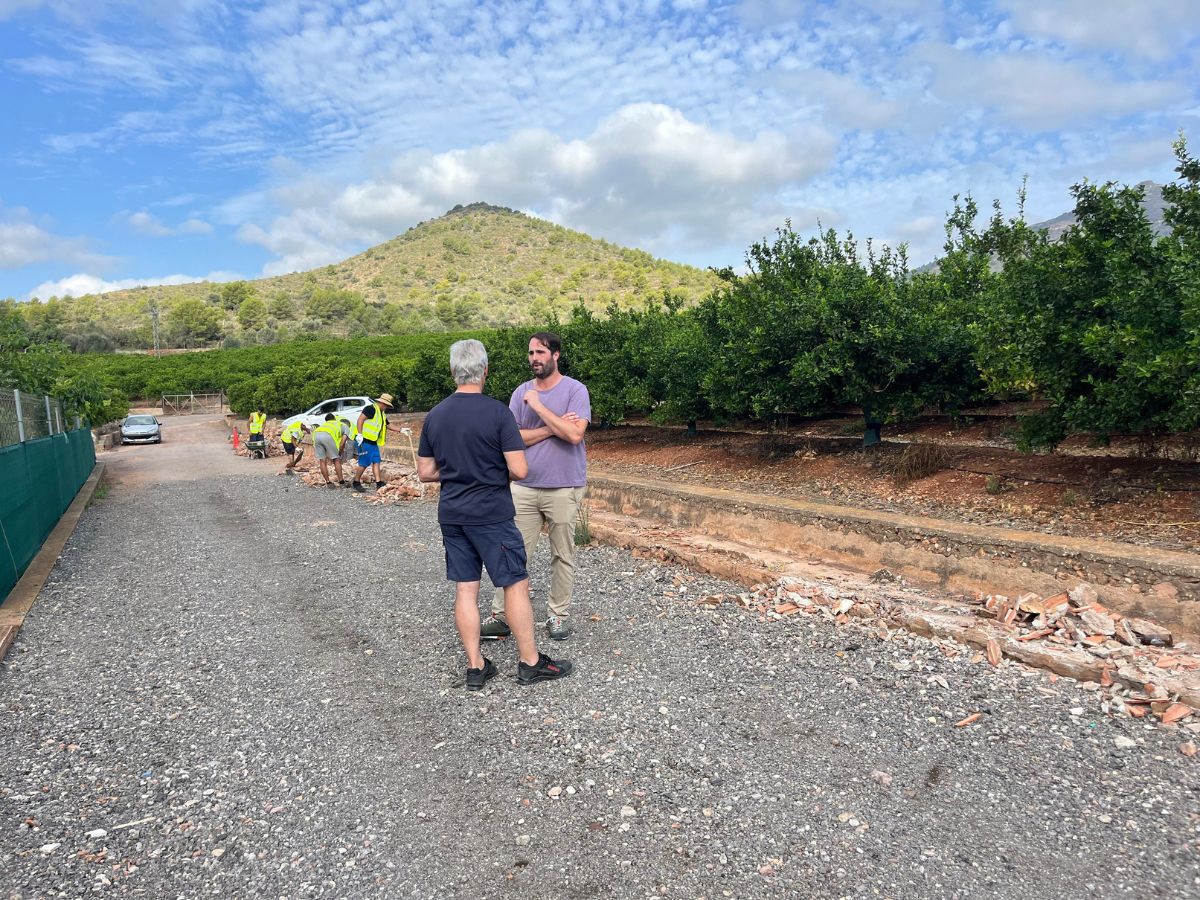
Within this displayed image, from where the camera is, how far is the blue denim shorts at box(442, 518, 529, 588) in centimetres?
421

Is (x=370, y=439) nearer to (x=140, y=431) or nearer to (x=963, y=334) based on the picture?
(x=963, y=334)

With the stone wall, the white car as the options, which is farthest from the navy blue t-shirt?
the white car

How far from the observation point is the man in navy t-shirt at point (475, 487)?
4145 mm

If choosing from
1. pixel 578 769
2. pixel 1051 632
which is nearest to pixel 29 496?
pixel 578 769

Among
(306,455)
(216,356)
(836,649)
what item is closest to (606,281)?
(216,356)

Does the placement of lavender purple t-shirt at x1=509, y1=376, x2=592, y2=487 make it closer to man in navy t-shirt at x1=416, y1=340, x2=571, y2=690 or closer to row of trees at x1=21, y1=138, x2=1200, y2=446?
man in navy t-shirt at x1=416, y1=340, x2=571, y2=690

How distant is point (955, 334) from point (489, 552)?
852cm

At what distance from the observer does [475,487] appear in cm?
418

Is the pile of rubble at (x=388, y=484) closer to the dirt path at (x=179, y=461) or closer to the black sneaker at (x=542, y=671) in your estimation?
the dirt path at (x=179, y=461)

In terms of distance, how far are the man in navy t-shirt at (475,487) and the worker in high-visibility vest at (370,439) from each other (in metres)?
9.60

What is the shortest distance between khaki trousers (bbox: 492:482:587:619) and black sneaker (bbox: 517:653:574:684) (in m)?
0.69

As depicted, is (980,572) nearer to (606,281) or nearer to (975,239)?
(975,239)

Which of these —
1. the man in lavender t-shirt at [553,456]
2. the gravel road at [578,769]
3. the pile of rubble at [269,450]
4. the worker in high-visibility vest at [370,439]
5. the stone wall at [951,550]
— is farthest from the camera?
the pile of rubble at [269,450]

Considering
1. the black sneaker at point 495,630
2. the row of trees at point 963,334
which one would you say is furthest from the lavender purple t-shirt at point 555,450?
the row of trees at point 963,334
